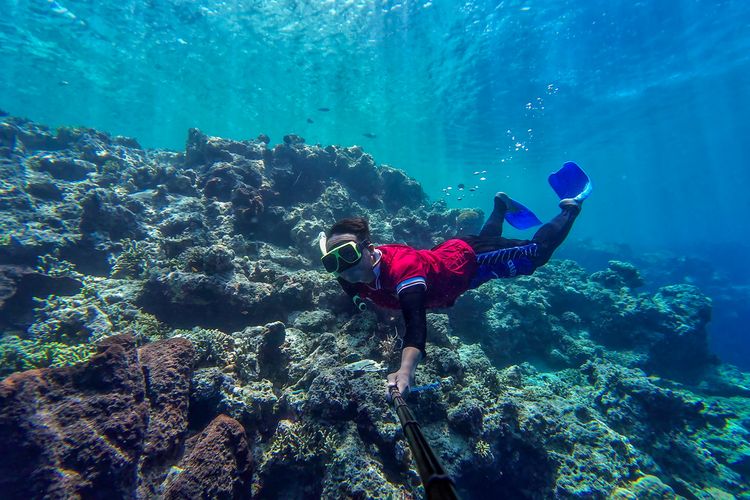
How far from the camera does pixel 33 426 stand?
Result: 2.65 m

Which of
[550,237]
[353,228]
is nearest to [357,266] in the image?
[353,228]

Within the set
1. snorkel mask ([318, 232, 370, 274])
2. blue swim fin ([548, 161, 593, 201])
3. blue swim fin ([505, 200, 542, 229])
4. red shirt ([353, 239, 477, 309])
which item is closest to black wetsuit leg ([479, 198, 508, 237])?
blue swim fin ([505, 200, 542, 229])

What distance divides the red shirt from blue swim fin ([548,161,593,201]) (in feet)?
11.7

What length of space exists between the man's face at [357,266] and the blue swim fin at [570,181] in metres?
5.45

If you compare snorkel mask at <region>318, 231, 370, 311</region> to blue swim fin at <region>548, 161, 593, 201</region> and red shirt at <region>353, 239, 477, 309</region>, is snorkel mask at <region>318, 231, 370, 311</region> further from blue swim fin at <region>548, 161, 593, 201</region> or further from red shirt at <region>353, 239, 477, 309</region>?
blue swim fin at <region>548, 161, 593, 201</region>

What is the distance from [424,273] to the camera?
369cm

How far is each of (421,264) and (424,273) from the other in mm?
150

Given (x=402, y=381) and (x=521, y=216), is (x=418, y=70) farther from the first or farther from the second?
(x=402, y=381)

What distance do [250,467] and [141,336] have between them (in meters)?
3.21

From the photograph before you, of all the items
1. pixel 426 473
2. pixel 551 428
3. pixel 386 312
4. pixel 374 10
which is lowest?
pixel 551 428

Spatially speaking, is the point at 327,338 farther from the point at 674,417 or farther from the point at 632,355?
the point at 632,355

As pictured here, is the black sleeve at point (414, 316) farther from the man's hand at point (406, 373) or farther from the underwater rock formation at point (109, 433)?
the underwater rock formation at point (109, 433)

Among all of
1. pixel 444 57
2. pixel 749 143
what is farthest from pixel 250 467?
pixel 749 143

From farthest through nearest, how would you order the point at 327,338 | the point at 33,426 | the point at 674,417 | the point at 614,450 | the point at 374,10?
1. the point at 374,10
2. the point at 674,417
3. the point at 614,450
4. the point at 327,338
5. the point at 33,426
